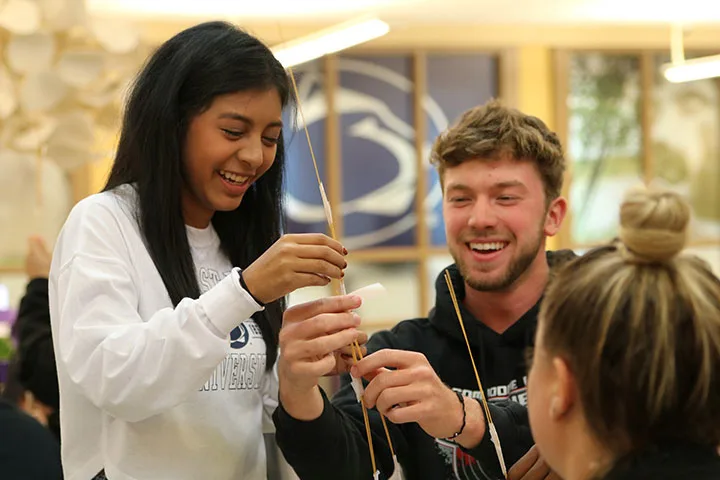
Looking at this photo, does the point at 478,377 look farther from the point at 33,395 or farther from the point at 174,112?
the point at 33,395

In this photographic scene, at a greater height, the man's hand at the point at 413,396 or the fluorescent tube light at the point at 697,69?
the fluorescent tube light at the point at 697,69

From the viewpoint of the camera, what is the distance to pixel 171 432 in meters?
1.55

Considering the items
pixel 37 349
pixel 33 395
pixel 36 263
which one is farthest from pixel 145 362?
pixel 36 263

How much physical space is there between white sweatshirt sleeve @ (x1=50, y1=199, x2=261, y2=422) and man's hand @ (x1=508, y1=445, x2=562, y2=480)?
1.75 ft

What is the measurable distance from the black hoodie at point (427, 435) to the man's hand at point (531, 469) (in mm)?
42

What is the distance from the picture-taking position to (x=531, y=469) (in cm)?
157

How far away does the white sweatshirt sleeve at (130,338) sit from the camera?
1384 millimetres

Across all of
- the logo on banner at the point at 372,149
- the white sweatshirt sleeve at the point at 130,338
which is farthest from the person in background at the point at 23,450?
the logo on banner at the point at 372,149

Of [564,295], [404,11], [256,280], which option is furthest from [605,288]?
[404,11]

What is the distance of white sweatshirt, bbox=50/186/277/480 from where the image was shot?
1.39 meters

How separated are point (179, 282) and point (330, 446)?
1.28 ft

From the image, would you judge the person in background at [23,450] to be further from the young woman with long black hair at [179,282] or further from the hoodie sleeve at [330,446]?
the hoodie sleeve at [330,446]

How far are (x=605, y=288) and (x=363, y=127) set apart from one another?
5.77 meters

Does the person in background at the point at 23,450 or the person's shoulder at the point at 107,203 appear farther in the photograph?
the person in background at the point at 23,450
